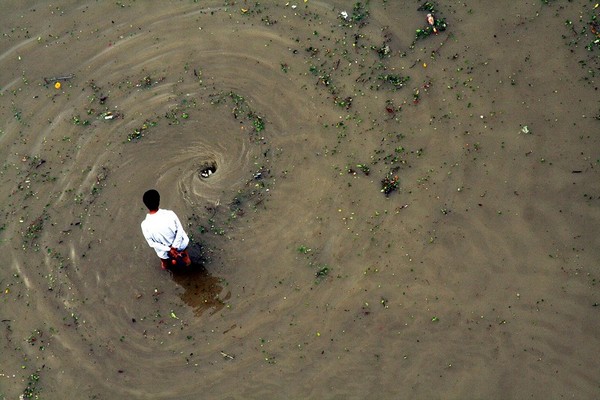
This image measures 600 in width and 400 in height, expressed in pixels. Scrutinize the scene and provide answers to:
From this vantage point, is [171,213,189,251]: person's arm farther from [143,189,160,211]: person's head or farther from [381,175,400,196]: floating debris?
[381,175,400,196]: floating debris

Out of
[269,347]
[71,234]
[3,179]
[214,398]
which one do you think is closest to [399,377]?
[269,347]

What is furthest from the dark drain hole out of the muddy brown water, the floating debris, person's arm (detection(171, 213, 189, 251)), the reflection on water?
the floating debris

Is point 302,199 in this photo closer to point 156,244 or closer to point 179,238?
point 179,238

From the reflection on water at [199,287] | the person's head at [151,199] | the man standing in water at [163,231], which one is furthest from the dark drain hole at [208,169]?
the person's head at [151,199]

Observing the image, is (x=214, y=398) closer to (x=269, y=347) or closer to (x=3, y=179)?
(x=269, y=347)

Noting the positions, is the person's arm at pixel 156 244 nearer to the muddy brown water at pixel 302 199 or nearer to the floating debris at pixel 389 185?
the muddy brown water at pixel 302 199

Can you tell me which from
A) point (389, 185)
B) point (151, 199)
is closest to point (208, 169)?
point (151, 199)
